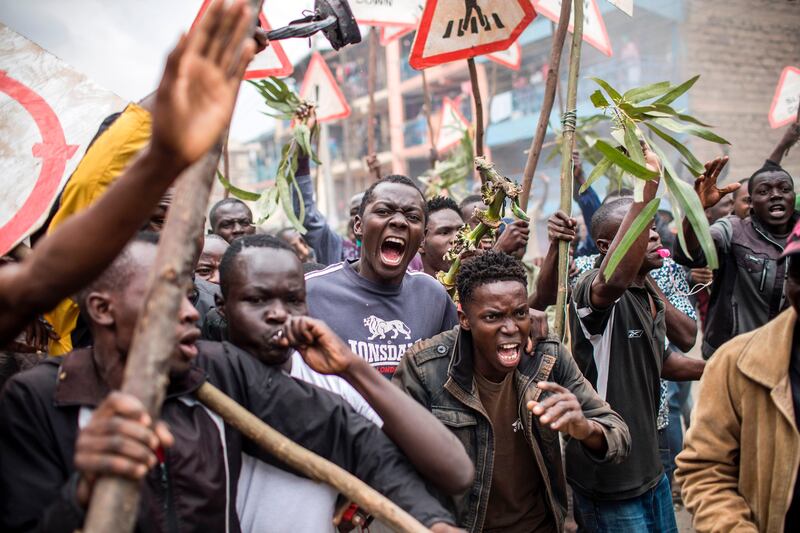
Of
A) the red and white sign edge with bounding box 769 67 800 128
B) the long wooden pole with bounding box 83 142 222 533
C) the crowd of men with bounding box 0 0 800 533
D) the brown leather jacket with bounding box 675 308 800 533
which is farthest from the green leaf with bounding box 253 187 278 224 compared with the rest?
the red and white sign edge with bounding box 769 67 800 128

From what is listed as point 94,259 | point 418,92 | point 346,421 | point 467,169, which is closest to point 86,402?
point 94,259

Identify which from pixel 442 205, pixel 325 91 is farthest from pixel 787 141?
pixel 325 91

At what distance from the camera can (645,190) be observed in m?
2.79

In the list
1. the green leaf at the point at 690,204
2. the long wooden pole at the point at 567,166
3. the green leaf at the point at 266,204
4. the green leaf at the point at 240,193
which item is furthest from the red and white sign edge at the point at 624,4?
the green leaf at the point at 240,193

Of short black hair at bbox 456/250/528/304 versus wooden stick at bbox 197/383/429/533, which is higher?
short black hair at bbox 456/250/528/304

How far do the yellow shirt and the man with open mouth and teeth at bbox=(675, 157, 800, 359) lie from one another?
3469mm

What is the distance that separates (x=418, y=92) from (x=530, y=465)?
27.4 m

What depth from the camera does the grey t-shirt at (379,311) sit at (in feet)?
9.71

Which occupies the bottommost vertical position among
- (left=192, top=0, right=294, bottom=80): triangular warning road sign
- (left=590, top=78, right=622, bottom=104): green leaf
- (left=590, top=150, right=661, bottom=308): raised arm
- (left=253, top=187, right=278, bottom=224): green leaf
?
(left=590, top=150, right=661, bottom=308): raised arm

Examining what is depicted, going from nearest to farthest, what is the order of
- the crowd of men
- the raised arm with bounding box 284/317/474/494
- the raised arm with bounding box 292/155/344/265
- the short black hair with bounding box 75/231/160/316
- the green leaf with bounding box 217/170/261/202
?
the crowd of men → the short black hair with bounding box 75/231/160/316 → the raised arm with bounding box 284/317/474/494 → the green leaf with bounding box 217/170/261/202 → the raised arm with bounding box 292/155/344/265

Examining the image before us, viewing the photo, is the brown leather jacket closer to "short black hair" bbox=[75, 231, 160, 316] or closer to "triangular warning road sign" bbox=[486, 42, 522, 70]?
"short black hair" bbox=[75, 231, 160, 316]

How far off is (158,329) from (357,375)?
0.75 meters

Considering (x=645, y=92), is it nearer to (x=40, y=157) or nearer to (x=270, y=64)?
(x=40, y=157)

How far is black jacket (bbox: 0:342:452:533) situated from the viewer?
1566 millimetres
